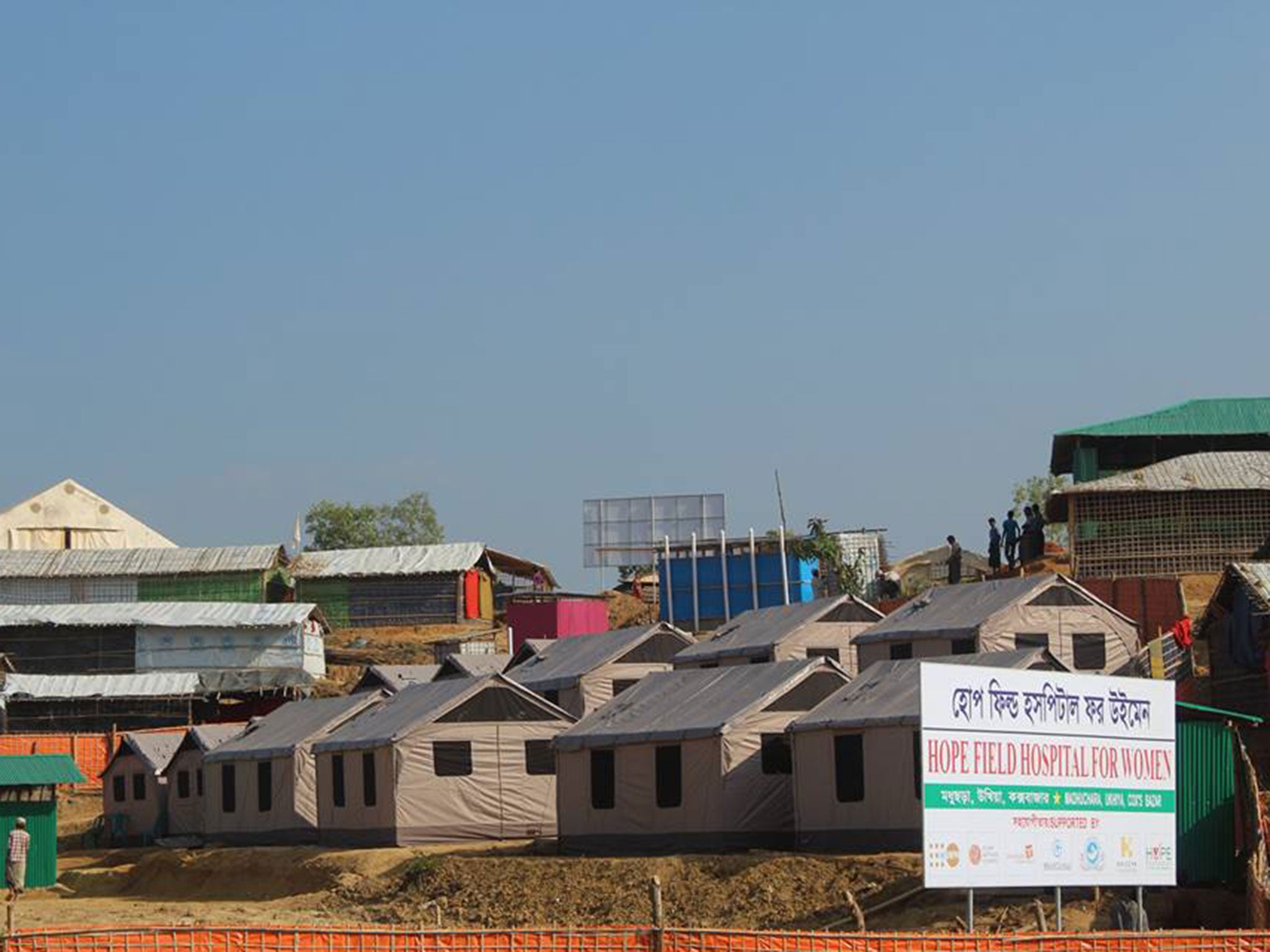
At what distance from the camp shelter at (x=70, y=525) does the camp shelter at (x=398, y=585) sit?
13458 millimetres

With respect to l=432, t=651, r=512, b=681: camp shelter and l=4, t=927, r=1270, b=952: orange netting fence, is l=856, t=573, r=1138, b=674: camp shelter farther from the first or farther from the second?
l=4, t=927, r=1270, b=952: orange netting fence

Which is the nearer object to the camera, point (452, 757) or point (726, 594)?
point (452, 757)

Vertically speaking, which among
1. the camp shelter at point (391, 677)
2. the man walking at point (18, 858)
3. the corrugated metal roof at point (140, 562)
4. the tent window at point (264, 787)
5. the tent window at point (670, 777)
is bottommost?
the man walking at point (18, 858)

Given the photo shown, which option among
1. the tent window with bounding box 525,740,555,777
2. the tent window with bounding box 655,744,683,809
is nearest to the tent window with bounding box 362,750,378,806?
the tent window with bounding box 525,740,555,777


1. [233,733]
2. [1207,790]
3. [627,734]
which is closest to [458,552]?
[233,733]

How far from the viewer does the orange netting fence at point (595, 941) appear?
16828mm

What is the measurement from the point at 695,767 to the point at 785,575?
31.5 metres

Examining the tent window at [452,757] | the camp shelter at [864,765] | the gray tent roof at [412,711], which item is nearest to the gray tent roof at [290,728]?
the gray tent roof at [412,711]

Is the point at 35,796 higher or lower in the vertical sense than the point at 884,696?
lower

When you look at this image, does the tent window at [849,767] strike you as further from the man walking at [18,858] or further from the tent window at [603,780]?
the man walking at [18,858]

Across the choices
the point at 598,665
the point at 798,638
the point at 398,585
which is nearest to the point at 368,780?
the point at 598,665

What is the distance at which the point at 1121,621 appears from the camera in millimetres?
42781

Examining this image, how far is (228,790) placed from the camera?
43.8 m

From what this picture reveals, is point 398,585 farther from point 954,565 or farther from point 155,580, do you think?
point 954,565
